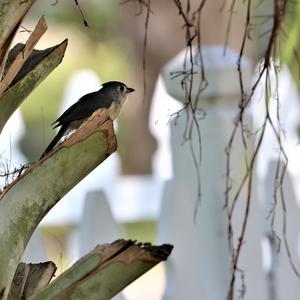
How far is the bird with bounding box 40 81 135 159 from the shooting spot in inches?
75.0

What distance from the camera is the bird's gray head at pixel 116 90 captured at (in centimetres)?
214

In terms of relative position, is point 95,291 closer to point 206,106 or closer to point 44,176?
point 44,176

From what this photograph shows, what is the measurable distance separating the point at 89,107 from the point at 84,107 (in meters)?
0.02

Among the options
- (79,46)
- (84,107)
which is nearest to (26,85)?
(84,107)

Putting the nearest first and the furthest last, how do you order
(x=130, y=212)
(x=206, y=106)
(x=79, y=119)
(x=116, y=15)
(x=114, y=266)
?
(x=114, y=266) → (x=79, y=119) → (x=206, y=106) → (x=130, y=212) → (x=116, y=15)

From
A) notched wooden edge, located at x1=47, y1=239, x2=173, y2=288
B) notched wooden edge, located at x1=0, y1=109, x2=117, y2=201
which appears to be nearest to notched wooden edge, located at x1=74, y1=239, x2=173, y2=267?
notched wooden edge, located at x1=47, y1=239, x2=173, y2=288

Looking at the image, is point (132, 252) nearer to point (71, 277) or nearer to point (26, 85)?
point (71, 277)

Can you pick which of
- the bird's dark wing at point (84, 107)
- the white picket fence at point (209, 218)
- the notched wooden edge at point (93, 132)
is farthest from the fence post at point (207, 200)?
the notched wooden edge at point (93, 132)

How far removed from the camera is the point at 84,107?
1.94 m

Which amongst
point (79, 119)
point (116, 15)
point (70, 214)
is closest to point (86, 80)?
point (70, 214)

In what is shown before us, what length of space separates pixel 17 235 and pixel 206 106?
1.29 m

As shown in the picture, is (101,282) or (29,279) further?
(29,279)

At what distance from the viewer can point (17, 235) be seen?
1.19 meters

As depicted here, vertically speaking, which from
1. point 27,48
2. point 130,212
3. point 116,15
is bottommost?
point 27,48
